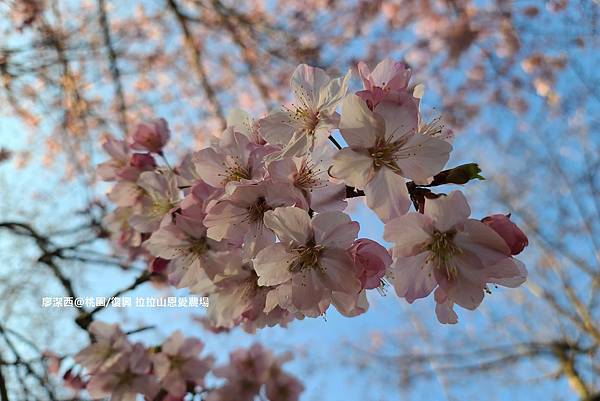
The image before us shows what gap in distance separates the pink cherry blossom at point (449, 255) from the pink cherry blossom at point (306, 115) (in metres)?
0.30

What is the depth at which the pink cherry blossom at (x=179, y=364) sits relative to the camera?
1933mm

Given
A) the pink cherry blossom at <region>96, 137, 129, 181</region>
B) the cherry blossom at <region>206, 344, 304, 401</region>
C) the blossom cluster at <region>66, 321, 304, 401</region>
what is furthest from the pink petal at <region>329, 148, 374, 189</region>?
the cherry blossom at <region>206, 344, 304, 401</region>

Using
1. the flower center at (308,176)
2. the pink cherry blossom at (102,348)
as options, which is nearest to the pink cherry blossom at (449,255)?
the flower center at (308,176)

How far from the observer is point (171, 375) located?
6.50 ft

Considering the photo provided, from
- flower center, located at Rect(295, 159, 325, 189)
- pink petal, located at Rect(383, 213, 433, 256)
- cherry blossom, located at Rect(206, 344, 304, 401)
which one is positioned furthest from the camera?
cherry blossom, located at Rect(206, 344, 304, 401)

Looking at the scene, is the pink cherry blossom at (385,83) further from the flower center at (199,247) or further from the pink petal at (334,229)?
the flower center at (199,247)

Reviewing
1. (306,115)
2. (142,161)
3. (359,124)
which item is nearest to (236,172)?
(306,115)

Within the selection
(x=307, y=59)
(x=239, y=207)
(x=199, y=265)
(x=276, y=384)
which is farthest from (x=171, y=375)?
(x=307, y=59)

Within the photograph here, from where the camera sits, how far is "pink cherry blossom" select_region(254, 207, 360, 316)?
1.05 m

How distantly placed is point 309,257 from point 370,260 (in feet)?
0.48

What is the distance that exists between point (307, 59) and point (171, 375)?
4051 millimetres

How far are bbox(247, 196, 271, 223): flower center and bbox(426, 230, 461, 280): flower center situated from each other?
408 mm

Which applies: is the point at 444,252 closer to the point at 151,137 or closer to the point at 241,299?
the point at 241,299

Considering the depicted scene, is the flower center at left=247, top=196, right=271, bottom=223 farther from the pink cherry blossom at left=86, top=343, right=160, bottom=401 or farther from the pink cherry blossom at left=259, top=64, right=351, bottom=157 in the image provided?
the pink cherry blossom at left=86, top=343, right=160, bottom=401
